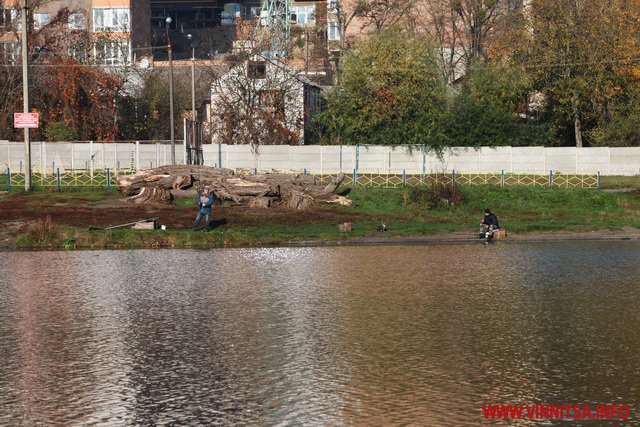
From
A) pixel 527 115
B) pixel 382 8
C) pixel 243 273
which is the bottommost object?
pixel 243 273

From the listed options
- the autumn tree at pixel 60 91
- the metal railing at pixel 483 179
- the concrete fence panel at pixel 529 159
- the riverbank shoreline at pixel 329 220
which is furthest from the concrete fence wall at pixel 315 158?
the riverbank shoreline at pixel 329 220

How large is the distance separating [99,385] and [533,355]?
5697 millimetres

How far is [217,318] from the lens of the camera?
17484 millimetres

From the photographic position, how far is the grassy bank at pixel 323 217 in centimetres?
3350

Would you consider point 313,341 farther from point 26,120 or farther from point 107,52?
point 107,52

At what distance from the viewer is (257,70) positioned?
72438mm

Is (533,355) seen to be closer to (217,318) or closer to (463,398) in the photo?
(463,398)

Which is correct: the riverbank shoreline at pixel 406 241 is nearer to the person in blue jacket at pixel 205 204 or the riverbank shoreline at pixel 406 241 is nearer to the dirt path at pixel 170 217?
the dirt path at pixel 170 217

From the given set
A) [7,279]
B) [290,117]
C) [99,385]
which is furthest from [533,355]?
[290,117]

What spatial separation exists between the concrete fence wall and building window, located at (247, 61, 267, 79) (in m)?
10.7

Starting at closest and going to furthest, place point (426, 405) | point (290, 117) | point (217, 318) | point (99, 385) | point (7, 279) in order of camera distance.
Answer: point (426, 405) → point (99, 385) → point (217, 318) → point (7, 279) → point (290, 117)

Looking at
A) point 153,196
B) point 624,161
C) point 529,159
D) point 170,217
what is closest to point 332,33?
point 529,159

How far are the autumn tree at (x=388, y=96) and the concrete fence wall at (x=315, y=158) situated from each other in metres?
3.29

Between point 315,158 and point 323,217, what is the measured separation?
73.9ft
